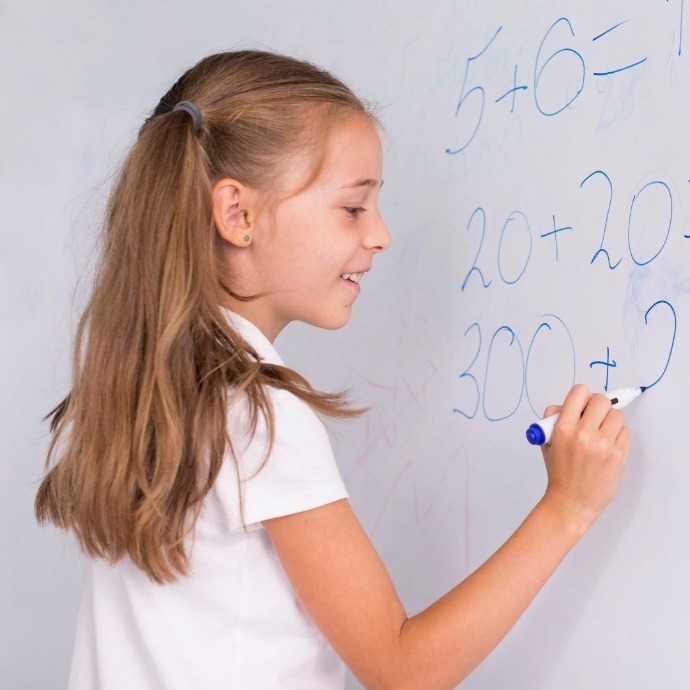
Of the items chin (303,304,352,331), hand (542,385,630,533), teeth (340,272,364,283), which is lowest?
hand (542,385,630,533)

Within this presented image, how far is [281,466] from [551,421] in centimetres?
18

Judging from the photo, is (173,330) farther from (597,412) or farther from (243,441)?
(597,412)

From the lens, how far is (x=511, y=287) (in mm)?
781

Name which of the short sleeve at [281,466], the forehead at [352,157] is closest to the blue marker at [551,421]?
the short sleeve at [281,466]

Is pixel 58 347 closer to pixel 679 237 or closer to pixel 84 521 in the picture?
pixel 84 521

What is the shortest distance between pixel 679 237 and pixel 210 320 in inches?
12.6

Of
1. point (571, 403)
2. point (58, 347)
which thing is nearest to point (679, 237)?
point (571, 403)

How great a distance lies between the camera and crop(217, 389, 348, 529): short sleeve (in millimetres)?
646

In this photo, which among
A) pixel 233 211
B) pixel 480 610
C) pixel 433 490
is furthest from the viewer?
pixel 433 490

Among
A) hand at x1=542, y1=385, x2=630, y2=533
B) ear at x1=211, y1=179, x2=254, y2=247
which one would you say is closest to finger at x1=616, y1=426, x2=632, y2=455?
hand at x1=542, y1=385, x2=630, y2=533

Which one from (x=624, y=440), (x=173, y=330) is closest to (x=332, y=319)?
(x=173, y=330)

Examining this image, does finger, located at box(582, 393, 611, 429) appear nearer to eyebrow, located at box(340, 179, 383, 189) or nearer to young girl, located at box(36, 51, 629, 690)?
young girl, located at box(36, 51, 629, 690)

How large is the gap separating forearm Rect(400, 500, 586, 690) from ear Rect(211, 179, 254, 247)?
0.97 ft

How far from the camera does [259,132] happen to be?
735mm
